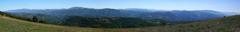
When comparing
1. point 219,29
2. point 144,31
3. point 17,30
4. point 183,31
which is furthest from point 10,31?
point 219,29

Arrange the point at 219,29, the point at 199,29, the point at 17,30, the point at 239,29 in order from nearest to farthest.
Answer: the point at 239,29, the point at 219,29, the point at 199,29, the point at 17,30

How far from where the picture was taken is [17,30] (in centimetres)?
4822

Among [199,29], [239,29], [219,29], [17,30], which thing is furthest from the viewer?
[17,30]

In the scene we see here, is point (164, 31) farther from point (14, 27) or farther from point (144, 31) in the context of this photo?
point (14, 27)

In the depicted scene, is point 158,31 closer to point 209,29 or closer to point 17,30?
point 209,29

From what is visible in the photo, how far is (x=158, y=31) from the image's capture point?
4950cm

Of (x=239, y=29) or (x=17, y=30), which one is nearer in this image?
(x=239, y=29)

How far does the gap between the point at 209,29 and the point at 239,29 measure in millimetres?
5108

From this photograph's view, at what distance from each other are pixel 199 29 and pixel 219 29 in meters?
3.11

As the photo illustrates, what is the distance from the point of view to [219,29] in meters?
42.1

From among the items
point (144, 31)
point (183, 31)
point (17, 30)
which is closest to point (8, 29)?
point (17, 30)

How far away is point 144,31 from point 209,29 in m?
8.89

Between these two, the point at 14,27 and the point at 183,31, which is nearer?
the point at 183,31

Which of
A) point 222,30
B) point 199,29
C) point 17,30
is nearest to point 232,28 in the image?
point 222,30
